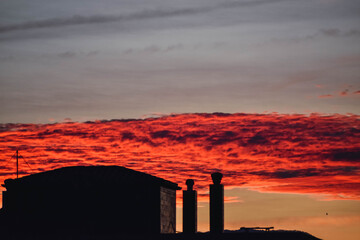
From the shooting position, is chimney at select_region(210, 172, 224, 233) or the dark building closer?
chimney at select_region(210, 172, 224, 233)

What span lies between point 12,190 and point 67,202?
3.37 m

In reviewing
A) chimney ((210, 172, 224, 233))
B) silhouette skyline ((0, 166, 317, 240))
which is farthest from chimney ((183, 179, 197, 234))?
silhouette skyline ((0, 166, 317, 240))

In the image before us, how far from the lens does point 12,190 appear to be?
1543 inches

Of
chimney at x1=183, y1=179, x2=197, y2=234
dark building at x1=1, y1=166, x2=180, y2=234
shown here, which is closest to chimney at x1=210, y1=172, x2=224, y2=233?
chimney at x1=183, y1=179, x2=197, y2=234

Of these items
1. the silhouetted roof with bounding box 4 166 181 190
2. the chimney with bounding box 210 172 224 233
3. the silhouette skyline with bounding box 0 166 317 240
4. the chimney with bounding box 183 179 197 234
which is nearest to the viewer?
the chimney with bounding box 210 172 224 233

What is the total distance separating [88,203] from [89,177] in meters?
1.55

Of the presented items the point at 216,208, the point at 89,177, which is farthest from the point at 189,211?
the point at 89,177

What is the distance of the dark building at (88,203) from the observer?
1513 inches

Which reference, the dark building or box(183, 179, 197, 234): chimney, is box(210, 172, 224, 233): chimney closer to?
box(183, 179, 197, 234): chimney

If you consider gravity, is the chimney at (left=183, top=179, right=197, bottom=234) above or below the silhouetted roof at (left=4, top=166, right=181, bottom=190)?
below

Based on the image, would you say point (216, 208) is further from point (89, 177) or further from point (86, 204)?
point (89, 177)

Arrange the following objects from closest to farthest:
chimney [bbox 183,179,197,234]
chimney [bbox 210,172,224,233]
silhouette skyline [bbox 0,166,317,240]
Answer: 1. chimney [bbox 210,172,224,233]
2. chimney [bbox 183,179,197,234]
3. silhouette skyline [bbox 0,166,317,240]

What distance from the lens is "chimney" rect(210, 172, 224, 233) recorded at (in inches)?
1377

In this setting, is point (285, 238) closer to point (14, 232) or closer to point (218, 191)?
point (218, 191)
